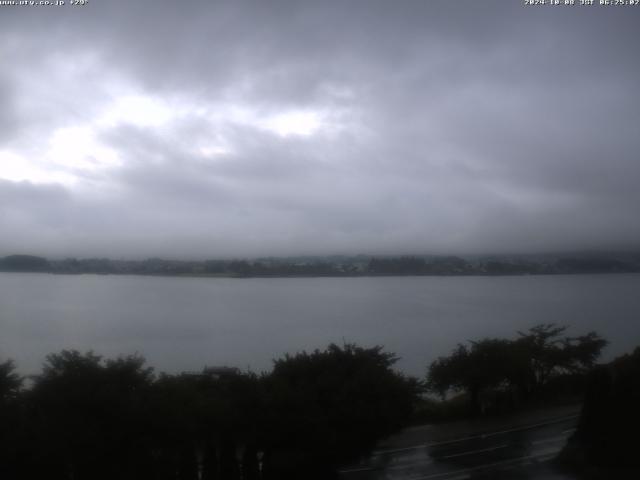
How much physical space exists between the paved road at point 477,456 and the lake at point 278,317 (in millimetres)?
8911

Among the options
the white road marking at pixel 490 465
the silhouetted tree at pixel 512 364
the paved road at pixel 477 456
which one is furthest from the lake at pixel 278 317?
the white road marking at pixel 490 465

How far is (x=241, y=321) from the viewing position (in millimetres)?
32500

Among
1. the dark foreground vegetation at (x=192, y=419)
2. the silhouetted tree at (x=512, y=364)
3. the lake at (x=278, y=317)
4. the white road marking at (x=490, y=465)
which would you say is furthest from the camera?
the lake at (x=278, y=317)

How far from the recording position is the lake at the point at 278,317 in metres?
23.2

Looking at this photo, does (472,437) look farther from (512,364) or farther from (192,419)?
(192,419)

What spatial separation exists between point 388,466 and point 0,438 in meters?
6.72

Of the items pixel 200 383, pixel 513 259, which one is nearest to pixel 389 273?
pixel 513 259

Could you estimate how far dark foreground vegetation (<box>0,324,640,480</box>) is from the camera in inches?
340

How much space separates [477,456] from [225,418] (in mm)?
5118

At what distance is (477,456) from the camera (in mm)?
11352

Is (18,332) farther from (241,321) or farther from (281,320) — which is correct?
(281,320)

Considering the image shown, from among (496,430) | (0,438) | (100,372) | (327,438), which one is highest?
(100,372)

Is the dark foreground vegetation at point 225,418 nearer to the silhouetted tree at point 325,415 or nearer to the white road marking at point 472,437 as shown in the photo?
the silhouetted tree at point 325,415

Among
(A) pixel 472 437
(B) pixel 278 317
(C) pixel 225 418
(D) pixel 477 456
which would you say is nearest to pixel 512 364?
(A) pixel 472 437
